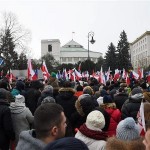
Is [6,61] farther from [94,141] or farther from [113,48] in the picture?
[94,141]

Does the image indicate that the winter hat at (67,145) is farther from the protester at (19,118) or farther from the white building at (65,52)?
the white building at (65,52)

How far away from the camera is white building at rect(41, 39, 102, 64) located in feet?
481

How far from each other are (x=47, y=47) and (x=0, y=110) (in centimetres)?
14163

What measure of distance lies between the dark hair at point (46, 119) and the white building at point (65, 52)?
139419mm

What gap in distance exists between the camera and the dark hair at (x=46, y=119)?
3.25 metres

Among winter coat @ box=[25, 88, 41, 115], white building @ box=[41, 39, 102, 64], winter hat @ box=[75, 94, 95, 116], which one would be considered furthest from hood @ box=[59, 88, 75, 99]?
white building @ box=[41, 39, 102, 64]

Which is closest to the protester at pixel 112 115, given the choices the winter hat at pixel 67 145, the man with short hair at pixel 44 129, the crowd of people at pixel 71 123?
the crowd of people at pixel 71 123

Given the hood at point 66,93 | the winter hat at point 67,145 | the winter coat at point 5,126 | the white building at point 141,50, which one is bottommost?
the winter coat at point 5,126

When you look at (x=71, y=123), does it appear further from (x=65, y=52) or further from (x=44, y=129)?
(x=65, y=52)

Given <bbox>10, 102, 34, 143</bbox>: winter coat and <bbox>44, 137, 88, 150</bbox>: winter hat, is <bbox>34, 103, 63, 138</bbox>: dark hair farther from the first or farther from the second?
<bbox>10, 102, 34, 143</bbox>: winter coat

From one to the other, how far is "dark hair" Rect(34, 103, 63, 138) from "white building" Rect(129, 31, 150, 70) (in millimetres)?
93594

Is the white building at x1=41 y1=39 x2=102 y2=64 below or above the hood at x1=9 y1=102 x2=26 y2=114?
above

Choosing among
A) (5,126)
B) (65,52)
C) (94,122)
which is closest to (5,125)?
(5,126)

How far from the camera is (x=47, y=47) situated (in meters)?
147
